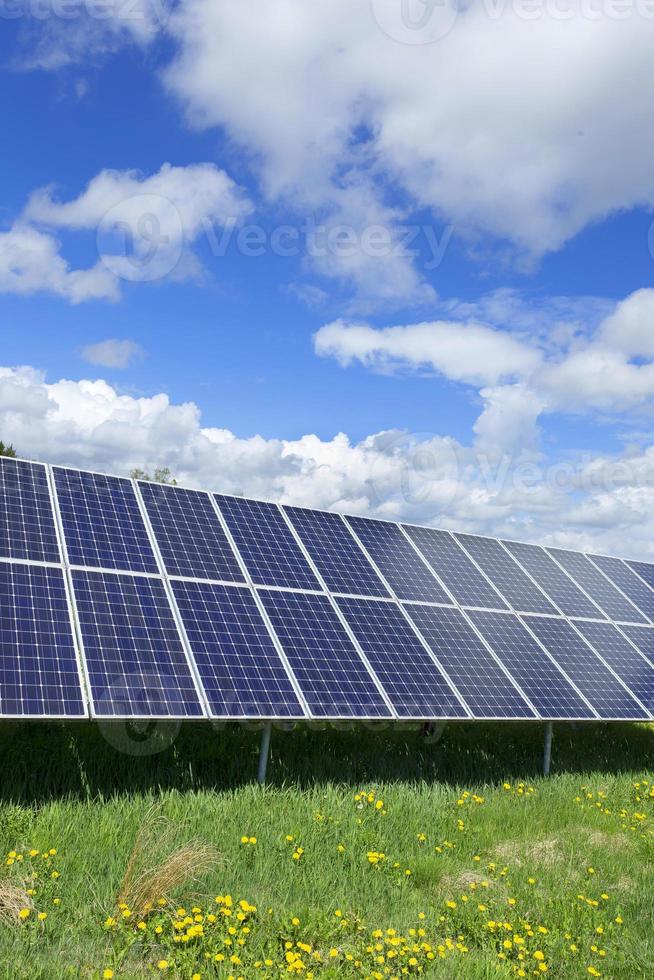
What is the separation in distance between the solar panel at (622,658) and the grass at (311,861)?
7.82ft

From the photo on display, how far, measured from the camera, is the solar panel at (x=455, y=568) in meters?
17.6

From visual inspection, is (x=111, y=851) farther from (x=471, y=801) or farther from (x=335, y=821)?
(x=471, y=801)

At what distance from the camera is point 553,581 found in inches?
808

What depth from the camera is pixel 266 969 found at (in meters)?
7.58

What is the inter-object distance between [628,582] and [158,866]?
710 inches

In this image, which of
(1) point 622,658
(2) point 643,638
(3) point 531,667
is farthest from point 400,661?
(2) point 643,638

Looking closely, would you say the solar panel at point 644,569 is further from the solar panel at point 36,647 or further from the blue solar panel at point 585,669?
the solar panel at point 36,647

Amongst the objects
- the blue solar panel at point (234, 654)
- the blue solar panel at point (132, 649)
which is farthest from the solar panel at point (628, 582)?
the blue solar panel at point (132, 649)

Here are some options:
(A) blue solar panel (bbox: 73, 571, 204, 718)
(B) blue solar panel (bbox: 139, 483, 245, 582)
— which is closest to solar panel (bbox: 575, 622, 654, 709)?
(B) blue solar panel (bbox: 139, 483, 245, 582)

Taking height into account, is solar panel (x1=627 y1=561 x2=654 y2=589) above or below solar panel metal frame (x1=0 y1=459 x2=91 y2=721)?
above

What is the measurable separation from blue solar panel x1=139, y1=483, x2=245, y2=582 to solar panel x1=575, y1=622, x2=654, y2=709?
9311 mm

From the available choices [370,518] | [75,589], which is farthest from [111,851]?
[370,518]

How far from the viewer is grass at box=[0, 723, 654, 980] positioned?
7953 millimetres

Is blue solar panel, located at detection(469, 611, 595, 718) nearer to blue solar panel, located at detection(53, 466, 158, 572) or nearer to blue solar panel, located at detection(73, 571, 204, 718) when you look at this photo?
blue solar panel, located at detection(73, 571, 204, 718)
